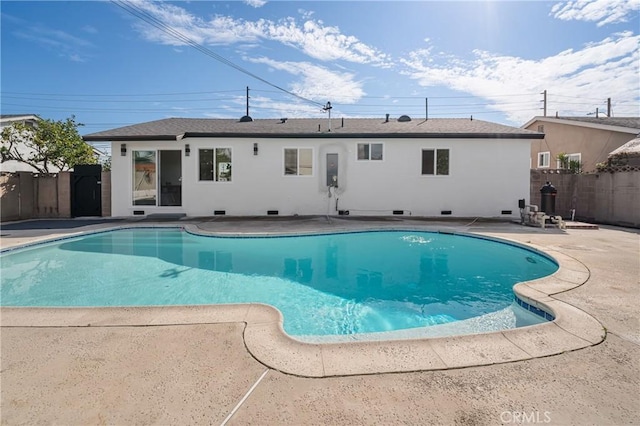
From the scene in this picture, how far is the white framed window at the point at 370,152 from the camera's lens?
41.1 feet

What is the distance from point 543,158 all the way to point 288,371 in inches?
911

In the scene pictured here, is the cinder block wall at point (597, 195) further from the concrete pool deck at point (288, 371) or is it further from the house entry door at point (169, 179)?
the house entry door at point (169, 179)

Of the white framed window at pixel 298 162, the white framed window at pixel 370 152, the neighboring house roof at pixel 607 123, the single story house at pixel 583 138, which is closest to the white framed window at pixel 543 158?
the single story house at pixel 583 138

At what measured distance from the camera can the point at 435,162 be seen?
1251 cm

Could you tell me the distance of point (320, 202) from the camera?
12.7 m

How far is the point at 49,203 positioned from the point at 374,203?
1235 cm

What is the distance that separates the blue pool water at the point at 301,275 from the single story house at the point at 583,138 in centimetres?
1158

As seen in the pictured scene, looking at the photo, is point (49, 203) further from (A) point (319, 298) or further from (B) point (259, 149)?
(A) point (319, 298)

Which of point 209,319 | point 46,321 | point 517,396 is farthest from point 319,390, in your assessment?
point 46,321

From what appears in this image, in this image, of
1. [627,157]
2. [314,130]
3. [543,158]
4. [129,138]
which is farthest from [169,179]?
[543,158]

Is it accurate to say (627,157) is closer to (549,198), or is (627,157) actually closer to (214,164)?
(549,198)

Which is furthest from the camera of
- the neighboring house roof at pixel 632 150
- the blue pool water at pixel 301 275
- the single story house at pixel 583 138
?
the single story house at pixel 583 138

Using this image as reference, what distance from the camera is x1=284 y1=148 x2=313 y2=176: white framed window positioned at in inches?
496

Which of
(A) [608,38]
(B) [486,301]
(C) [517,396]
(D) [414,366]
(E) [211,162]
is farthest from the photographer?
(E) [211,162]
